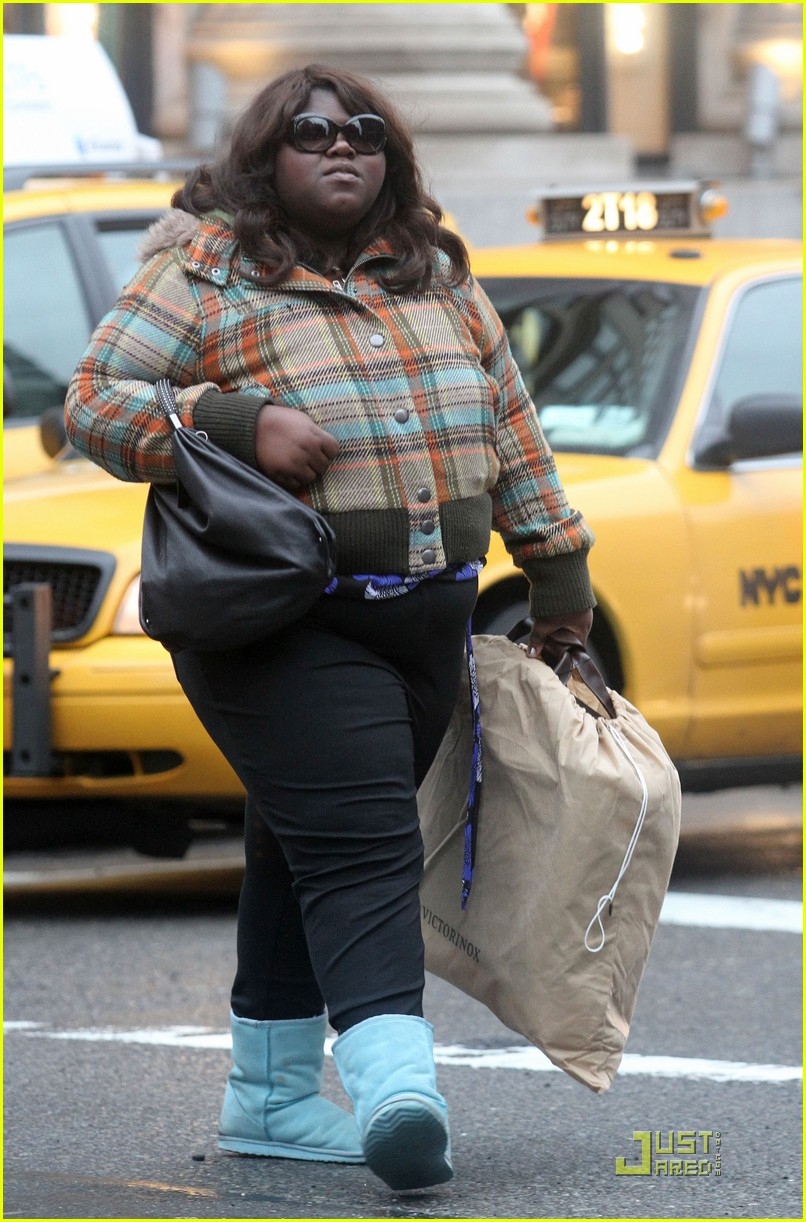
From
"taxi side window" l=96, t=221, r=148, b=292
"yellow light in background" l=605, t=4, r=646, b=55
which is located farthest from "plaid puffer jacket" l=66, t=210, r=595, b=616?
"yellow light in background" l=605, t=4, r=646, b=55

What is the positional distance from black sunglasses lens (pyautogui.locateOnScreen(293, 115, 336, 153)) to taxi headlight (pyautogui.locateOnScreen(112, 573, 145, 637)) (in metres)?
2.74

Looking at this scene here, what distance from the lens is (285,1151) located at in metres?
4.04

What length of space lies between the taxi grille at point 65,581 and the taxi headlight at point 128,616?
0.06m

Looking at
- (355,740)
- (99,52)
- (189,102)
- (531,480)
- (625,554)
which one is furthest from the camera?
(189,102)

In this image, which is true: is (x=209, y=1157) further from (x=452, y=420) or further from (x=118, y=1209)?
(x=452, y=420)

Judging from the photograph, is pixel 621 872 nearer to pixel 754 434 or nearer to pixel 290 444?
pixel 290 444

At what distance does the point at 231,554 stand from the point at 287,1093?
104 cm

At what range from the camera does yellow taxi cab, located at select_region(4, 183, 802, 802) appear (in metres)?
6.28

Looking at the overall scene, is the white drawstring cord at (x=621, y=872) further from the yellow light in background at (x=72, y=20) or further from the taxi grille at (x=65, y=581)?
the yellow light in background at (x=72, y=20)

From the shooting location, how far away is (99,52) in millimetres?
9898

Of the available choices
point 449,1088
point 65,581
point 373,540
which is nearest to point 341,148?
point 373,540

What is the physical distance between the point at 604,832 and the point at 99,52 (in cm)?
690

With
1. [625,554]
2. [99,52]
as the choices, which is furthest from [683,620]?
[99,52]

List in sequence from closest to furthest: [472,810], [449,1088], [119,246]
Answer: [472,810] → [449,1088] → [119,246]
